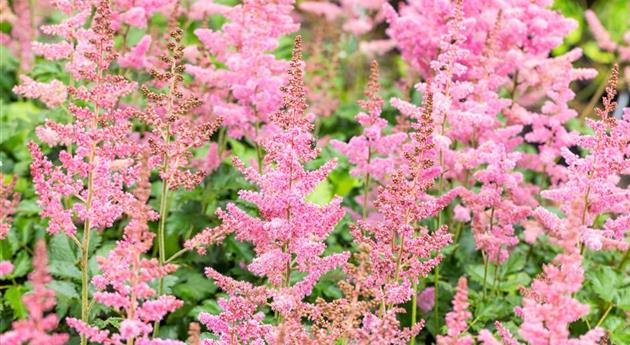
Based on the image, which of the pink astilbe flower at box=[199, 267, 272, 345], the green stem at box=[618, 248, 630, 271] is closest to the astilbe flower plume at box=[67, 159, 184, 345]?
the pink astilbe flower at box=[199, 267, 272, 345]

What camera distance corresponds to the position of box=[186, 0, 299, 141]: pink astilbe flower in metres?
3.76

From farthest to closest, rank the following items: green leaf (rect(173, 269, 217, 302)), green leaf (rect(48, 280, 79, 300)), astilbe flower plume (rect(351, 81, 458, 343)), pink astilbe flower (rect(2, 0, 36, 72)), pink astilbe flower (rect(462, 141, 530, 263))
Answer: pink astilbe flower (rect(2, 0, 36, 72)), green leaf (rect(173, 269, 217, 302)), pink astilbe flower (rect(462, 141, 530, 263)), green leaf (rect(48, 280, 79, 300)), astilbe flower plume (rect(351, 81, 458, 343))

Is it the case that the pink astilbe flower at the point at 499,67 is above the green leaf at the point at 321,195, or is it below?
above

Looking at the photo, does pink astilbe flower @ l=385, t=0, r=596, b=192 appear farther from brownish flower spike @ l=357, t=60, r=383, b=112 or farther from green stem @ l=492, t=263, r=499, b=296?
green stem @ l=492, t=263, r=499, b=296

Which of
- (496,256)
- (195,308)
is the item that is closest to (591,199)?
(496,256)

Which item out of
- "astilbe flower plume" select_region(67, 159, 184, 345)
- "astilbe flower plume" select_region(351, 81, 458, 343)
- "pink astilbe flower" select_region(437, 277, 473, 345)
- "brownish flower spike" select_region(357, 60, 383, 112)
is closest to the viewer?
"pink astilbe flower" select_region(437, 277, 473, 345)

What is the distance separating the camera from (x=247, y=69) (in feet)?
12.4

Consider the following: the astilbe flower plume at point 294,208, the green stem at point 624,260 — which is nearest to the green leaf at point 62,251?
the astilbe flower plume at point 294,208

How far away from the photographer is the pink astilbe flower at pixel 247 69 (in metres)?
3.76

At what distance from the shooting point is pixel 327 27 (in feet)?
18.9

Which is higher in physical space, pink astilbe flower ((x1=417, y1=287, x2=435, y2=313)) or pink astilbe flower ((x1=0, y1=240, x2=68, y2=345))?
pink astilbe flower ((x1=0, y1=240, x2=68, y2=345))

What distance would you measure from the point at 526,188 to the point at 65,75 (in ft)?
7.19

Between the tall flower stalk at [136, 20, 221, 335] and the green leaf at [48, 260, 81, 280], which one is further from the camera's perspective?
the green leaf at [48, 260, 81, 280]

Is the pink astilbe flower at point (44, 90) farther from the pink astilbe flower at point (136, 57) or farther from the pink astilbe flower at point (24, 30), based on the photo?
the pink astilbe flower at point (24, 30)
